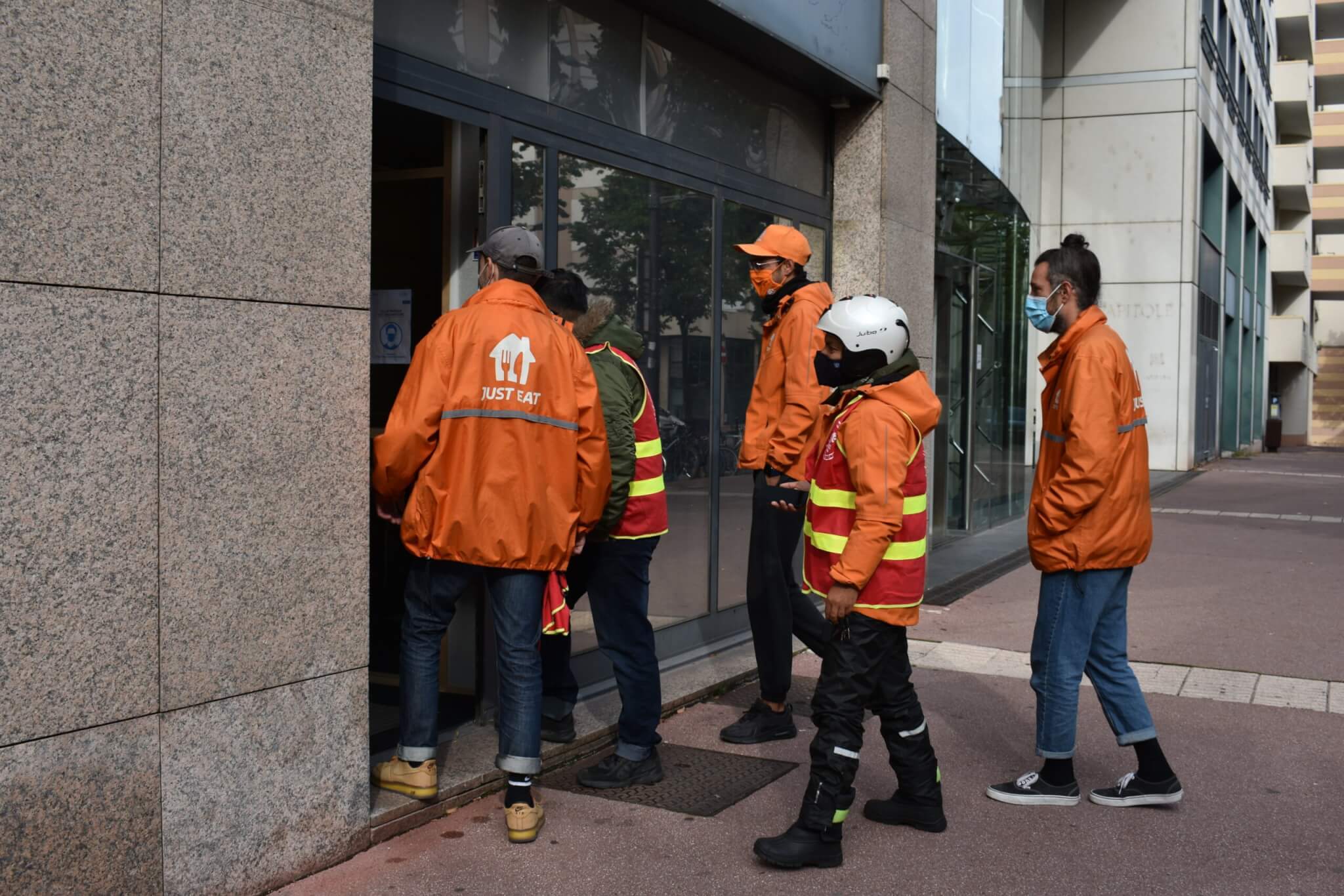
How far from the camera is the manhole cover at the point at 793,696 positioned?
6.29 metres

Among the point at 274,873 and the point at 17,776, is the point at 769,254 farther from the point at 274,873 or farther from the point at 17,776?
the point at 17,776

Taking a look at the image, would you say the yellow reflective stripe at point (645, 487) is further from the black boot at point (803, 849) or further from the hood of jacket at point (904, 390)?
the black boot at point (803, 849)

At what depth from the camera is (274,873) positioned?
13.3 ft

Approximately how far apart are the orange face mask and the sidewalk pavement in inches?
75.3

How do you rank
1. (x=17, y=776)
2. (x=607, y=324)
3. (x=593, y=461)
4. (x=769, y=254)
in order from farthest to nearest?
(x=769, y=254), (x=607, y=324), (x=593, y=461), (x=17, y=776)

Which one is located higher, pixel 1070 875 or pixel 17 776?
pixel 17 776

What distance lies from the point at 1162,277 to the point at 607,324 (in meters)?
24.3

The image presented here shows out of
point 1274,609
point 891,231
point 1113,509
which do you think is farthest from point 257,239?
point 1274,609

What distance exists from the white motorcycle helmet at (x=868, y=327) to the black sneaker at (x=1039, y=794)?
1727mm

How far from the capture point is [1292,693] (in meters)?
6.79

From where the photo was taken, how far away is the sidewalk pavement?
417 cm

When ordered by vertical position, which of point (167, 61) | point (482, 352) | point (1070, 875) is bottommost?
point (1070, 875)

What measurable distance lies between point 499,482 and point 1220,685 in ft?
14.6

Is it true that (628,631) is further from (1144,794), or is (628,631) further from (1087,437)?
(1144,794)
